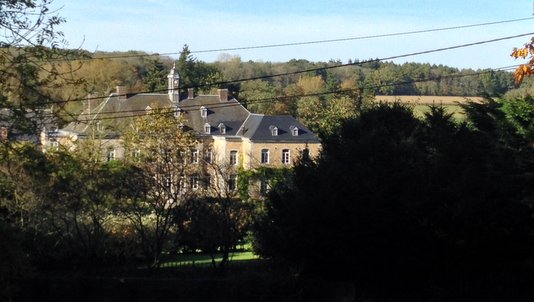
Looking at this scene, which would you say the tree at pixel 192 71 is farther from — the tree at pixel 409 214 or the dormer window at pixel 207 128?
the tree at pixel 409 214

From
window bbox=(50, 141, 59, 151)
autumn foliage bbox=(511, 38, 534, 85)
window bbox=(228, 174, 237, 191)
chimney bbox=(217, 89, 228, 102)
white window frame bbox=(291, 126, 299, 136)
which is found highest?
chimney bbox=(217, 89, 228, 102)

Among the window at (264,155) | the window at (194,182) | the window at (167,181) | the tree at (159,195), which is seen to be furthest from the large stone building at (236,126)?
the window at (167,181)

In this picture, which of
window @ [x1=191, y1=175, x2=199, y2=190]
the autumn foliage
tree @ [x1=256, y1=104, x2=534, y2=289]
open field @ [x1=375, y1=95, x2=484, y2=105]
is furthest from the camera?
open field @ [x1=375, y1=95, x2=484, y2=105]

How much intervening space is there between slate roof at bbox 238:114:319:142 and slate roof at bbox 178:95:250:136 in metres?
2.17

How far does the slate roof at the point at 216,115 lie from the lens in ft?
194

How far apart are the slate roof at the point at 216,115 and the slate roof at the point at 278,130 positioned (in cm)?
217

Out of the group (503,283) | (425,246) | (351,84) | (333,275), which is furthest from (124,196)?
(351,84)

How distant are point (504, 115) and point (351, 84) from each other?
48.9 m

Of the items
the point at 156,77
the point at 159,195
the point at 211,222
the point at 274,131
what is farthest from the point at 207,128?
the point at 211,222

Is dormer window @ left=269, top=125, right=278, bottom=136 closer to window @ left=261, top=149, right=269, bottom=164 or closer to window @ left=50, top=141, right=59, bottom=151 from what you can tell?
window @ left=261, top=149, right=269, bottom=164

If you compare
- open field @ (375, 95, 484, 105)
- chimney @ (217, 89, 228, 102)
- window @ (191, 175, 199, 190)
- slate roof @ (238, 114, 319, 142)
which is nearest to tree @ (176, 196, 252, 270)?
window @ (191, 175, 199, 190)

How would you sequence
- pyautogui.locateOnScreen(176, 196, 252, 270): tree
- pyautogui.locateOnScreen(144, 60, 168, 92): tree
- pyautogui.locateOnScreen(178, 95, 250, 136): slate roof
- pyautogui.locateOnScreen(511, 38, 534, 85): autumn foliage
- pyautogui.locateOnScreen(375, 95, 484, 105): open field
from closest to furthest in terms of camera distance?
pyautogui.locateOnScreen(511, 38, 534, 85): autumn foliage < pyautogui.locateOnScreen(176, 196, 252, 270): tree < pyautogui.locateOnScreen(375, 95, 484, 105): open field < pyautogui.locateOnScreen(178, 95, 250, 136): slate roof < pyautogui.locateOnScreen(144, 60, 168, 92): tree

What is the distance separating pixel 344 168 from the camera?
14.4 m

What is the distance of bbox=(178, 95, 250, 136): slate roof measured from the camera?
59278 mm
